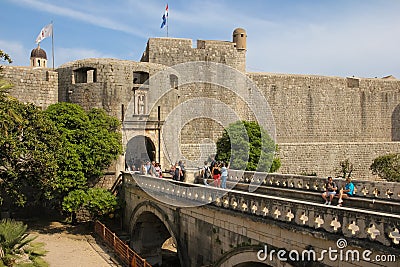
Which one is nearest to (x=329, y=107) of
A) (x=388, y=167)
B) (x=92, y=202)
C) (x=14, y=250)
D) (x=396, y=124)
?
(x=396, y=124)

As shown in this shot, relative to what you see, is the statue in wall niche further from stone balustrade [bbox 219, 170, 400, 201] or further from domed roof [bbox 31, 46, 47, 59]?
domed roof [bbox 31, 46, 47, 59]

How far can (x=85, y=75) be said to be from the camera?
76.9 ft

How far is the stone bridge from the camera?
21.7 ft

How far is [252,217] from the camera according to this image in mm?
9180

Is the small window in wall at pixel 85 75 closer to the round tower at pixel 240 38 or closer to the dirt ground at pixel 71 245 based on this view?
the dirt ground at pixel 71 245

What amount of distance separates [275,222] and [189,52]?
23.4 m

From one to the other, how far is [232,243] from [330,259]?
336 centimetres

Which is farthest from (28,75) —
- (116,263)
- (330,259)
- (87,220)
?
(330,259)

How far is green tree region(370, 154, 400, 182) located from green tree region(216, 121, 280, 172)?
28.9 feet

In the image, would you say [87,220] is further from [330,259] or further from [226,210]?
[330,259]

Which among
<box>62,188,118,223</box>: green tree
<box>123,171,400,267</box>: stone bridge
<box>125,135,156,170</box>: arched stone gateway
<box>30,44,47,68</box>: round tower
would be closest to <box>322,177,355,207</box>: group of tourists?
<box>123,171,400,267</box>: stone bridge

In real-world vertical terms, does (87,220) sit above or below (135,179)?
below

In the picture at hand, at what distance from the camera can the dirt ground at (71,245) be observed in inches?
585

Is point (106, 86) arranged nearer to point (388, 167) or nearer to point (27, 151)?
point (27, 151)
